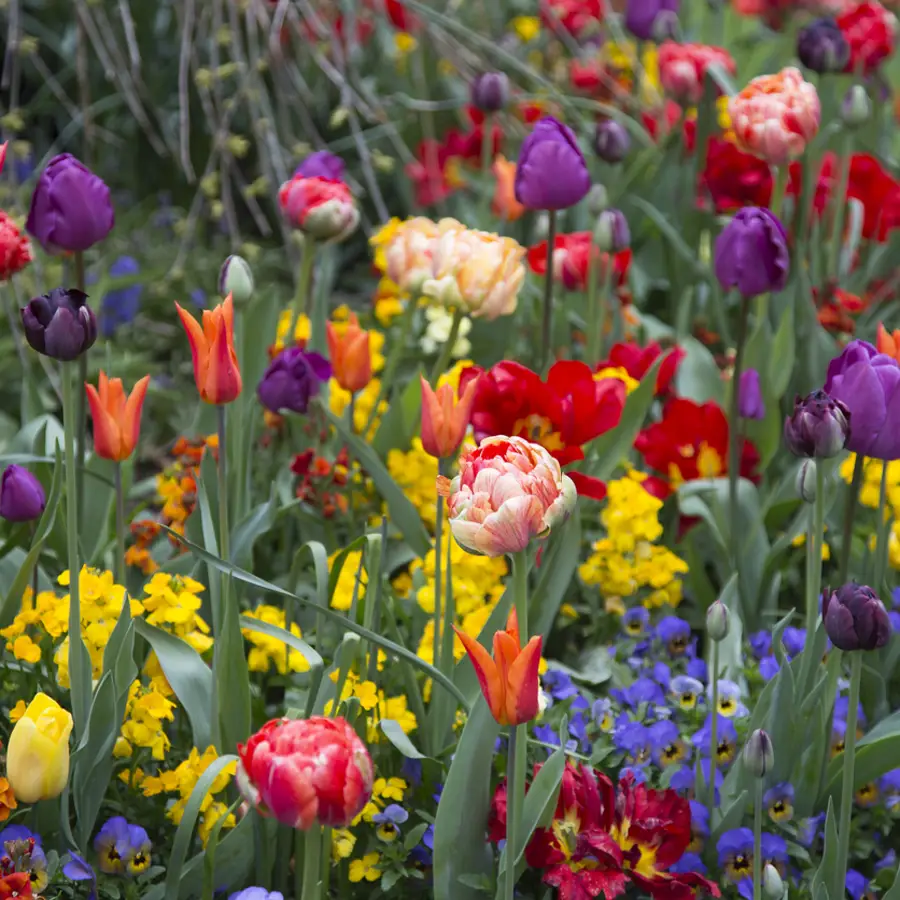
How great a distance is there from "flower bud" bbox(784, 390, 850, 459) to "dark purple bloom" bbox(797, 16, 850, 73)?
1.22 meters

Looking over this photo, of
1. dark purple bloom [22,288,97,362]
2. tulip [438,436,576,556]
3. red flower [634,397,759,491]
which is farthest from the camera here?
red flower [634,397,759,491]

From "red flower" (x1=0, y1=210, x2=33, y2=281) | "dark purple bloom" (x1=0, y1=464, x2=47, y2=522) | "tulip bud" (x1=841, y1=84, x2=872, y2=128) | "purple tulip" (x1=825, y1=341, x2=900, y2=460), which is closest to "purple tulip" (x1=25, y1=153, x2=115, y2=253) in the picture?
"red flower" (x1=0, y1=210, x2=33, y2=281)

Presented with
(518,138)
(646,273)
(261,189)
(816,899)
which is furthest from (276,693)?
(518,138)

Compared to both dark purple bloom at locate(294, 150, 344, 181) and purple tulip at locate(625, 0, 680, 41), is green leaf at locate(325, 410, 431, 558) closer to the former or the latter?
dark purple bloom at locate(294, 150, 344, 181)

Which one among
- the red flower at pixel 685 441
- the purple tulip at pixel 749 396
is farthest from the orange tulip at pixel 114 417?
the purple tulip at pixel 749 396

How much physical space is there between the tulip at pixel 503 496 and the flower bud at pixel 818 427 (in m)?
0.25

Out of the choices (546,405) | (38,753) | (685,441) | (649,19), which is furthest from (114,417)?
(649,19)

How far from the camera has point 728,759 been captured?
143 centimetres

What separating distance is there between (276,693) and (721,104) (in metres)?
1.88

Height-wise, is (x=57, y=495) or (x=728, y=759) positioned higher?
(x=57, y=495)

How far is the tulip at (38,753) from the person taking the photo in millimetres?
1031

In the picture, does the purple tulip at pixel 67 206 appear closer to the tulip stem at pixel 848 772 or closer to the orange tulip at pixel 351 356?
the orange tulip at pixel 351 356

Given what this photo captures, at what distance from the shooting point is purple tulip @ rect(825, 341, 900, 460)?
1.18 m

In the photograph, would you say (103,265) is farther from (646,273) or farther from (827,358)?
(827,358)
